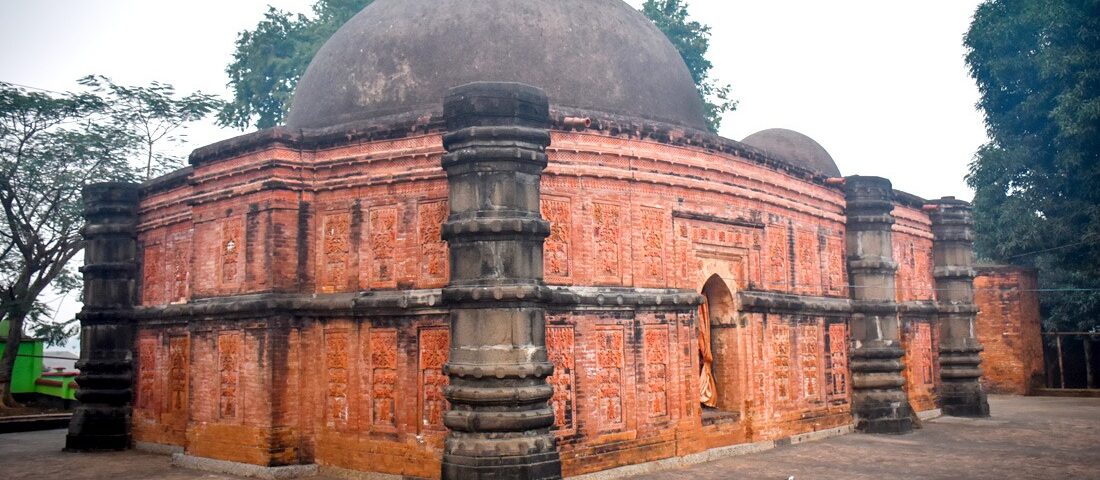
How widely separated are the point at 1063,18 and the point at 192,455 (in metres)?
20.1

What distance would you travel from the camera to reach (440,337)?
28.3ft

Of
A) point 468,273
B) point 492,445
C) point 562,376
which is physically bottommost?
point 492,445

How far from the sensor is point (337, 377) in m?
9.27

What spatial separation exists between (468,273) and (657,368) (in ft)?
8.73

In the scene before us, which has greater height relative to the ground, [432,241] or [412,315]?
[432,241]

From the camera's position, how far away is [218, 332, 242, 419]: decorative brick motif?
956 cm

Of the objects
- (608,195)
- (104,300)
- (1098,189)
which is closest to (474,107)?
(608,195)

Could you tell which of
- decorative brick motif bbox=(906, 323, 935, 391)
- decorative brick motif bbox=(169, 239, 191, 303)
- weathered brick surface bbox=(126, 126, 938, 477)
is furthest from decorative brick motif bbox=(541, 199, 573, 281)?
decorative brick motif bbox=(906, 323, 935, 391)

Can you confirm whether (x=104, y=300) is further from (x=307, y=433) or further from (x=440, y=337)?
(x=440, y=337)

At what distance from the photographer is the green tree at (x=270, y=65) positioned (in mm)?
21266

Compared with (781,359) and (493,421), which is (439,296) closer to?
(493,421)

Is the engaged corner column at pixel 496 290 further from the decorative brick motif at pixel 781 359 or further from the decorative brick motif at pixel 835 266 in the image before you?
the decorative brick motif at pixel 835 266

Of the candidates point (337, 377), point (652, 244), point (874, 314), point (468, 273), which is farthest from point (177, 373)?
point (874, 314)

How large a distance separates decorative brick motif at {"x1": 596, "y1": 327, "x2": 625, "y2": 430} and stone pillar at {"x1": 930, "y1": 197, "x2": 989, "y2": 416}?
8723 millimetres
